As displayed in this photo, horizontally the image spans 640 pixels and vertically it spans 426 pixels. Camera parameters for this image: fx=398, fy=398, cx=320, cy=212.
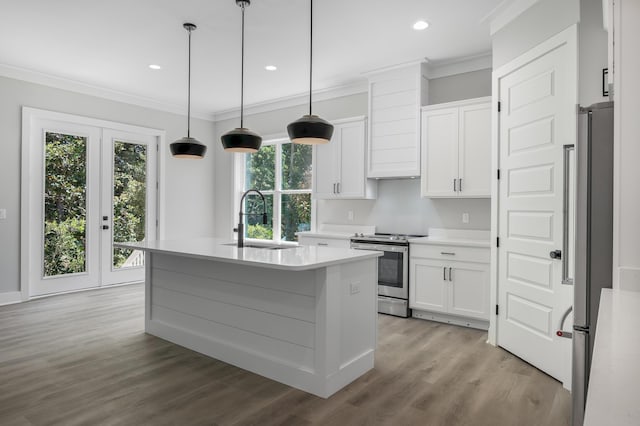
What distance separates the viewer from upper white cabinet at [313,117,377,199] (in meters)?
4.99

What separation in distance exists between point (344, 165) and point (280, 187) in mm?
1505

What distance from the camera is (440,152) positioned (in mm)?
4348

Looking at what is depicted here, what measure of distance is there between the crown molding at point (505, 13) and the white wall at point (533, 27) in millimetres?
28

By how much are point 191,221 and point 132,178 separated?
122 cm

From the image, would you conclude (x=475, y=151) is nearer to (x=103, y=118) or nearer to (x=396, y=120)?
(x=396, y=120)

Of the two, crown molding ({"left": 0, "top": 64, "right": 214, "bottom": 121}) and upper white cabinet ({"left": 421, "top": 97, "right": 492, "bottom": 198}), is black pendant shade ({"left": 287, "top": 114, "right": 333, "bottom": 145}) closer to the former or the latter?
upper white cabinet ({"left": 421, "top": 97, "right": 492, "bottom": 198})

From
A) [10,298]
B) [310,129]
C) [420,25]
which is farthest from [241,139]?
[10,298]

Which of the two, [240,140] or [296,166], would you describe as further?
[296,166]

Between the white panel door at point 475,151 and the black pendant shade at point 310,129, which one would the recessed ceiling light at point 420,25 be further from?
the black pendant shade at point 310,129

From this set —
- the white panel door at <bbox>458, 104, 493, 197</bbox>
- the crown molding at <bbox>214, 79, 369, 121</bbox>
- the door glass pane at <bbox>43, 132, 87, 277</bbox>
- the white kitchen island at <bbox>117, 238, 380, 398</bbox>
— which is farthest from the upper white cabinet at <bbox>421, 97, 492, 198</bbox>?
the door glass pane at <bbox>43, 132, 87, 277</bbox>

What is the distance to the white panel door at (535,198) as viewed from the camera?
2.77 m

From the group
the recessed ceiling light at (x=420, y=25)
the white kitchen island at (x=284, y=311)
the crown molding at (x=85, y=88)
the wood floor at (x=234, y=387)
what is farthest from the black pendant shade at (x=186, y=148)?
the crown molding at (x=85, y=88)

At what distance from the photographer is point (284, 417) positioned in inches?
88.8

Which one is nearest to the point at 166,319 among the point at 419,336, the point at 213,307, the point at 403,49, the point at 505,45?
the point at 213,307
